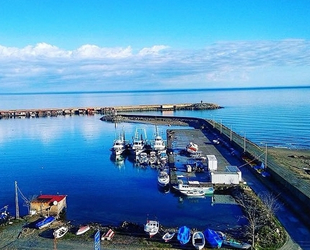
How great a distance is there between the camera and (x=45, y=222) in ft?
85.9

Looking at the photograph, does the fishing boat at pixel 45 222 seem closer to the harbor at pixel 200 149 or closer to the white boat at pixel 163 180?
the harbor at pixel 200 149

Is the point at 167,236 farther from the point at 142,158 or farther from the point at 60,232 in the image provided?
the point at 142,158

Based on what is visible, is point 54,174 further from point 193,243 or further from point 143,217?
point 193,243

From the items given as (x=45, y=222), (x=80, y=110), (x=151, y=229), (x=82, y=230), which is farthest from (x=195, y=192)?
(x=80, y=110)

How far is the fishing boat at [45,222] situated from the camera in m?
25.7

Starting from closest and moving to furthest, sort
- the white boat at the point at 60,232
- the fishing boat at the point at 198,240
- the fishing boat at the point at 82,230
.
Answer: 1. the fishing boat at the point at 198,240
2. the white boat at the point at 60,232
3. the fishing boat at the point at 82,230

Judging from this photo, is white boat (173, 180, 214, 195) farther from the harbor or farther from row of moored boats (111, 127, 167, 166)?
row of moored boats (111, 127, 167, 166)

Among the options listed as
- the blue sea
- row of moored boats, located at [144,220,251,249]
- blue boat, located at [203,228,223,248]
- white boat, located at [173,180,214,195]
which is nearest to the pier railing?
the blue sea

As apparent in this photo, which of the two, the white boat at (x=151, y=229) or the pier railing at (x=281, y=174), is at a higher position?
the pier railing at (x=281, y=174)

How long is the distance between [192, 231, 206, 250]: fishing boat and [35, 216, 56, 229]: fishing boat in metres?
11.7

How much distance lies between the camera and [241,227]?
25.9 meters

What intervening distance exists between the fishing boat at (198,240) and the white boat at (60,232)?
955 cm

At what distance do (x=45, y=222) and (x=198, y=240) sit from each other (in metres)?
12.2

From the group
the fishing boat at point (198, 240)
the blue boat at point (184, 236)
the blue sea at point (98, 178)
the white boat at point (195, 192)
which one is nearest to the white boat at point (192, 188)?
the white boat at point (195, 192)
